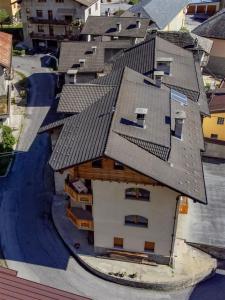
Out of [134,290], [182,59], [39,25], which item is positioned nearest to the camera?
[134,290]

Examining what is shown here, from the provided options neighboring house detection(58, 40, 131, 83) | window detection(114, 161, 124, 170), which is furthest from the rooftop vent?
window detection(114, 161, 124, 170)

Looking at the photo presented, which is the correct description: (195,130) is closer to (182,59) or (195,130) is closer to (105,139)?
(105,139)

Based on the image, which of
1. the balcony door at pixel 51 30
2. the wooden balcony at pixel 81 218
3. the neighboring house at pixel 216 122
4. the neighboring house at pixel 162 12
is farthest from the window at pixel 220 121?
the balcony door at pixel 51 30

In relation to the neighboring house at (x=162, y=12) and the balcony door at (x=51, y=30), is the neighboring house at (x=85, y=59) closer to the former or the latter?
the neighboring house at (x=162, y=12)

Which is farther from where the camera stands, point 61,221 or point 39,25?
point 39,25

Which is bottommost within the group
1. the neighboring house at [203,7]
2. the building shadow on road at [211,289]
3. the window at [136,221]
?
the building shadow on road at [211,289]

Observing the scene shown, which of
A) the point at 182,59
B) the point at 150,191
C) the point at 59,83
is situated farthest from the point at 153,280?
the point at 59,83

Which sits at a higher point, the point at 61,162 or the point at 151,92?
the point at 151,92
